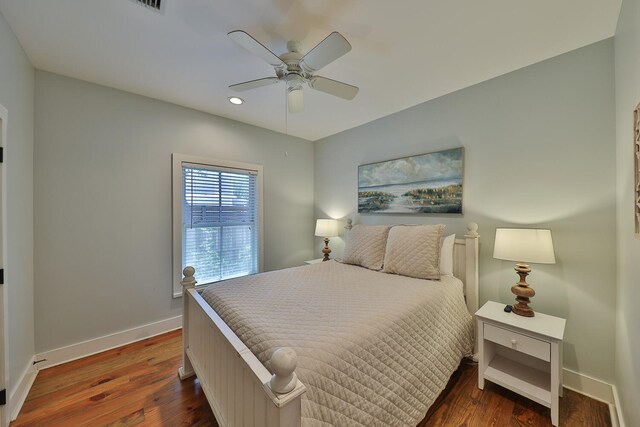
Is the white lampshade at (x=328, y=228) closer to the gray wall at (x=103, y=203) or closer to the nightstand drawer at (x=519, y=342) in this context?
the gray wall at (x=103, y=203)

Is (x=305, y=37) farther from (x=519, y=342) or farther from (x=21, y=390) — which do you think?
(x=21, y=390)

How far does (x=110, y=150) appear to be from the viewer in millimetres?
2381

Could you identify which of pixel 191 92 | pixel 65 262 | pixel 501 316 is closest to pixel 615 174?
pixel 501 316

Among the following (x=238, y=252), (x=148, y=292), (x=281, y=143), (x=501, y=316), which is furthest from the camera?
(x=281, y=143)

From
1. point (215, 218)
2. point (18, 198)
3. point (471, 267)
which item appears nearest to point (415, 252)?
point (471, 267)

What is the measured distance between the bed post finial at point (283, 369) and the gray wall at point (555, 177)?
2153mm

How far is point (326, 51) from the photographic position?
1.46 meters

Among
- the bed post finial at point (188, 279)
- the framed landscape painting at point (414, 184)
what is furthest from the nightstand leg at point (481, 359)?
the bed post finial at point (188, 279)

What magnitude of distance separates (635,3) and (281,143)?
10.8ft

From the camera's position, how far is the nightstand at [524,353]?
1.54 meters

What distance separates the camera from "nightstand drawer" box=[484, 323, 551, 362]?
5.17ft

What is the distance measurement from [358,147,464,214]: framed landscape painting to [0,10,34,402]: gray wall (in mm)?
3103

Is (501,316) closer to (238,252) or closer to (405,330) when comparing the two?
(405,330)

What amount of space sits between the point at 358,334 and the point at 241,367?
0.57 m
